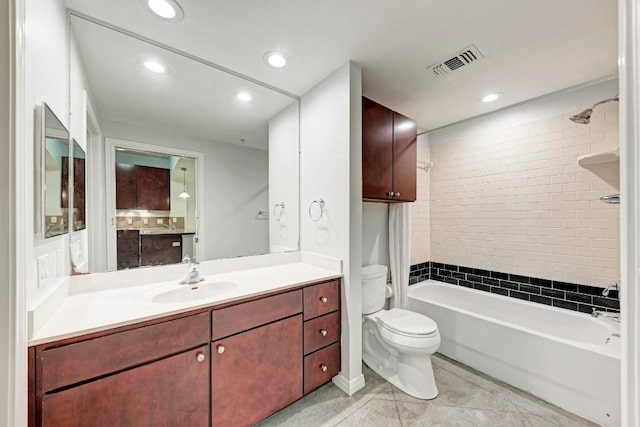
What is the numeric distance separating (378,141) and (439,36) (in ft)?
2.49

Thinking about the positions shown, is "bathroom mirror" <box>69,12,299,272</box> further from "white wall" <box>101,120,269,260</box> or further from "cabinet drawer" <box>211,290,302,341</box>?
"cabinet drawer" <box>211,290,302,341</box>

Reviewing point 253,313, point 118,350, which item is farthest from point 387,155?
point 118,350

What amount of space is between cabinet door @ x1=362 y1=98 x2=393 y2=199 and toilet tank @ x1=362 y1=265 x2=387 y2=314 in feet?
2.21

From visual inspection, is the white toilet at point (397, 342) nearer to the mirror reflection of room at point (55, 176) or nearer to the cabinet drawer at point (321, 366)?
the cabinet drawer at point (321, 366)

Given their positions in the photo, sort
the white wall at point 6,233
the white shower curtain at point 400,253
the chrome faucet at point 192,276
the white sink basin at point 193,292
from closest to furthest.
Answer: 1. the white wall at point 6,233
2. the white sink basin at point 193,292
3. the chrome faucet at point 192,276
4. the white shower curtain at point 400,253

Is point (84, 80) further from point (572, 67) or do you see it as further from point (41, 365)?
point (572, 67)

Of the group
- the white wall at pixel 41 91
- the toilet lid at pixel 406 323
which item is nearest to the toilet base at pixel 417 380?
the toilet lid at pixel 406 323

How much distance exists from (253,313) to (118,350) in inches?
22.5

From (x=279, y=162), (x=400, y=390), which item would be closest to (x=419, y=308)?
(x=400, y=390)

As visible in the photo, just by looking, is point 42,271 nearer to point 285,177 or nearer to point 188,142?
point 188,142

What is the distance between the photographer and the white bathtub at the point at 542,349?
148 cm

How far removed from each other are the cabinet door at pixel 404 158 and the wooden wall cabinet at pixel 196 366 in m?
1.12

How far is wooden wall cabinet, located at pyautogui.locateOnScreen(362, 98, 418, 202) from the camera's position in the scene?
193cm

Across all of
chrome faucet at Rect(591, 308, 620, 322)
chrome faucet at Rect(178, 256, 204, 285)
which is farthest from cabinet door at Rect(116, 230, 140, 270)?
chrome faucet at Rect(591, 308, 620, 322)
